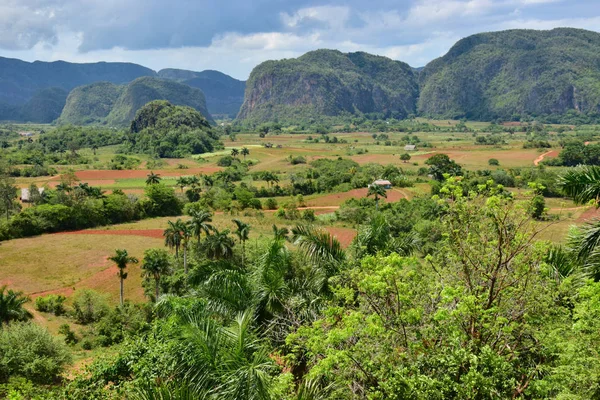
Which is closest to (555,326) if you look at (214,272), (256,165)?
(214,272)

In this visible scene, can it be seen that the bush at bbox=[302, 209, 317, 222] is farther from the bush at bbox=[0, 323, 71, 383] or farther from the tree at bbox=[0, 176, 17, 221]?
the tree at bbox=[0, 176, 17, 221]

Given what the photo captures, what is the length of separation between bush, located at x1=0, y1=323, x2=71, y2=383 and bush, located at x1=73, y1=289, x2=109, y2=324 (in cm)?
865

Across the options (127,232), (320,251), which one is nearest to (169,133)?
(127,232)

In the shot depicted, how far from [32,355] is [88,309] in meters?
11.0

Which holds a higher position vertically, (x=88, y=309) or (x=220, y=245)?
(x=220, y=245)

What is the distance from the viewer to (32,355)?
2083cm

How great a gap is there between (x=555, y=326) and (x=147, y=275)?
31.1m

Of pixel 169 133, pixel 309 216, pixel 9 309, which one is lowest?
pixel 309 216

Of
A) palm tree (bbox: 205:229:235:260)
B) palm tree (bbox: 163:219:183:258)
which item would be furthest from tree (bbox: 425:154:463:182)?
palm tree (bbox: 205:229:235:260)

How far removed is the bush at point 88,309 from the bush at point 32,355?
8.65m

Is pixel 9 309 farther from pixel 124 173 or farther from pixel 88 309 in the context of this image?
pixel 124 173

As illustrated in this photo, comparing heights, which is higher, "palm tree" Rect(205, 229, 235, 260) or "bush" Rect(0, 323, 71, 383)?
"palm tree" Rect(205, 229, 235, 260)

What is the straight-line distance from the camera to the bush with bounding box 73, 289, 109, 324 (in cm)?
3141

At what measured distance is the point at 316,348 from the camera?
7.34 metres
